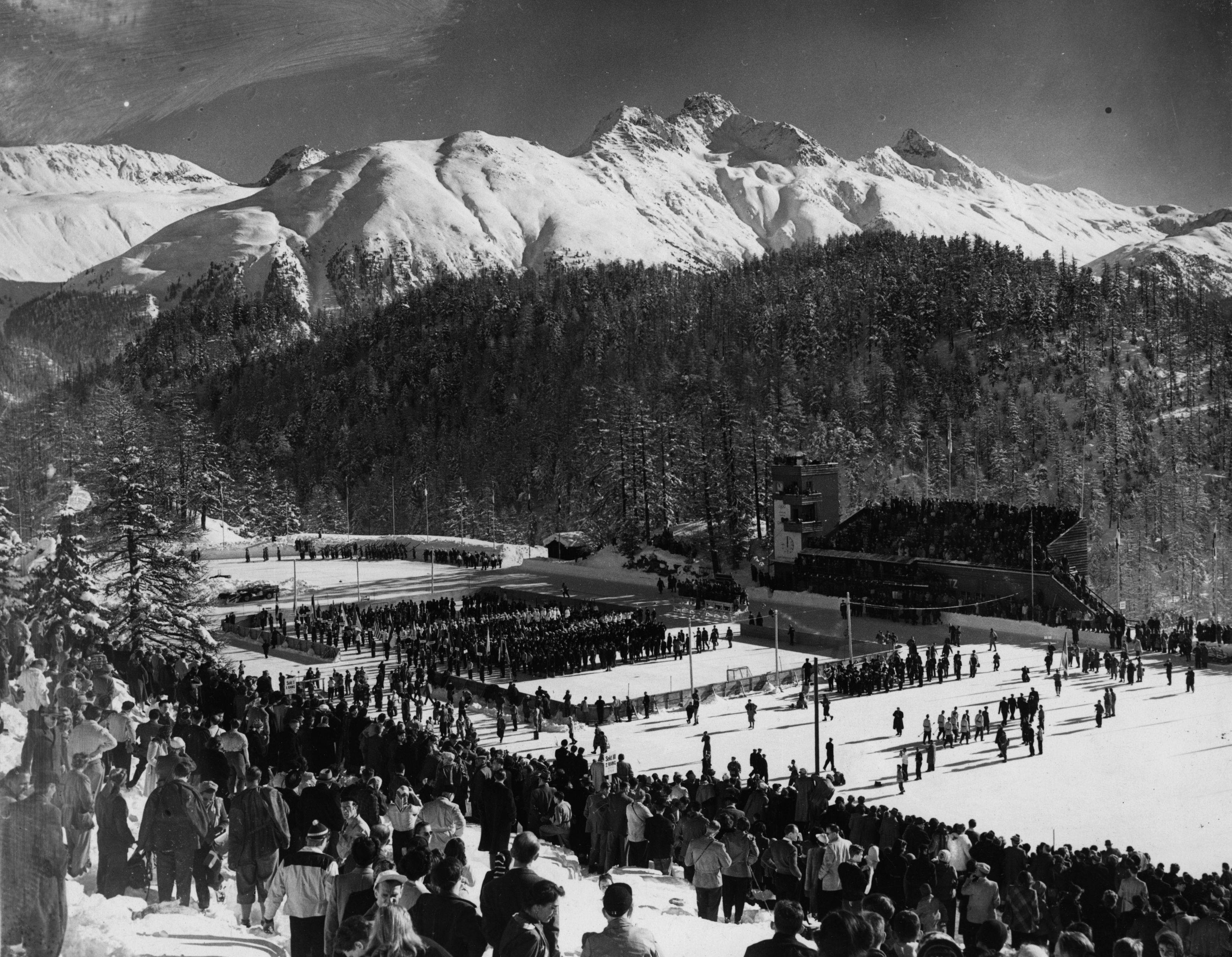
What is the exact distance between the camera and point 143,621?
21.5 meters

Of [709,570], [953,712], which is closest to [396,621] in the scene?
[709,570]

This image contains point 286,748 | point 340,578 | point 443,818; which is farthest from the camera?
point 340,578

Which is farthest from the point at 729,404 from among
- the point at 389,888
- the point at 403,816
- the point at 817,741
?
the point at 389,888

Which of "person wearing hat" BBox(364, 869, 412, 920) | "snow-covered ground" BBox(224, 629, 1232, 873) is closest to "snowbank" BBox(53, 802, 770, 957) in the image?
"person wearing hat" BBox(364, 869, 412, 920)

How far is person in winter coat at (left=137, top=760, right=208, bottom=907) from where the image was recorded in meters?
7.75

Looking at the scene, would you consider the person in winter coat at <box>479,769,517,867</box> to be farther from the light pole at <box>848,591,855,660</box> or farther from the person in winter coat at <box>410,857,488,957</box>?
the light pole at <box>848,591,855,660</box>

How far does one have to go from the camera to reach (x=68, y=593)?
47.9 feet

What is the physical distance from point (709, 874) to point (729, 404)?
5461 centimetres

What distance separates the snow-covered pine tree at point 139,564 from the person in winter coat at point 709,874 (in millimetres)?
15484

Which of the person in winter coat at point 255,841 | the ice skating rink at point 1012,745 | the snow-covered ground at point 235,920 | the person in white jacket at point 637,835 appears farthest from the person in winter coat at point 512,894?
the ice skating rink at point 1012,745

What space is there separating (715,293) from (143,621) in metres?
113

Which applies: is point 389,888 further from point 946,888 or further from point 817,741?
point 817,741

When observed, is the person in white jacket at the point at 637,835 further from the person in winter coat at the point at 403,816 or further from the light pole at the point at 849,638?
the light pole at the point at 849,638

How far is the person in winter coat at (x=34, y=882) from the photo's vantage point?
4867 millimetres
